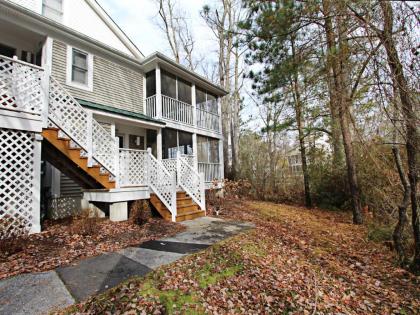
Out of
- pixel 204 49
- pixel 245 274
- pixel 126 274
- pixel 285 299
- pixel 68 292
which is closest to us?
pixel 68 292

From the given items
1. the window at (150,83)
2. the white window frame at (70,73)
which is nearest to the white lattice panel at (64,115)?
the white window frame at (70,73)

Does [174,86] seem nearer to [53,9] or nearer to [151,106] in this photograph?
[151,106]

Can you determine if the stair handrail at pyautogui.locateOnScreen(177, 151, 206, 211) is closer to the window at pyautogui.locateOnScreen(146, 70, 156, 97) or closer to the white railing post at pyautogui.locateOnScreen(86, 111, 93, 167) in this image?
the white railing post at pyautogui.locateOnScreen(86, 111, 93, 167)

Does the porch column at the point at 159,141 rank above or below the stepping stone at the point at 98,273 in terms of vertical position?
above

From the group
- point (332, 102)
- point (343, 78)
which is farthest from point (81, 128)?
point (332, 102)

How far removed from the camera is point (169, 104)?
10242mm

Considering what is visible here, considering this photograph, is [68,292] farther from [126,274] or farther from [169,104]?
[169,104]

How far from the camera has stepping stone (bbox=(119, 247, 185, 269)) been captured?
3.72 meters

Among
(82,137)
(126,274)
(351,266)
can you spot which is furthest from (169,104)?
(351,266)

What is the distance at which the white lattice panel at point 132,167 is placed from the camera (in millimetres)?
6504

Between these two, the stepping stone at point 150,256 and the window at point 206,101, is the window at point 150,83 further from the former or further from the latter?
the stepping stone at point 150,256

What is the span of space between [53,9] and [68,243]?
9.41 metres

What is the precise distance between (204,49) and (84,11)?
12.0m

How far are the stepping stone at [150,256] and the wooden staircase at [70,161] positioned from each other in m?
2.45
